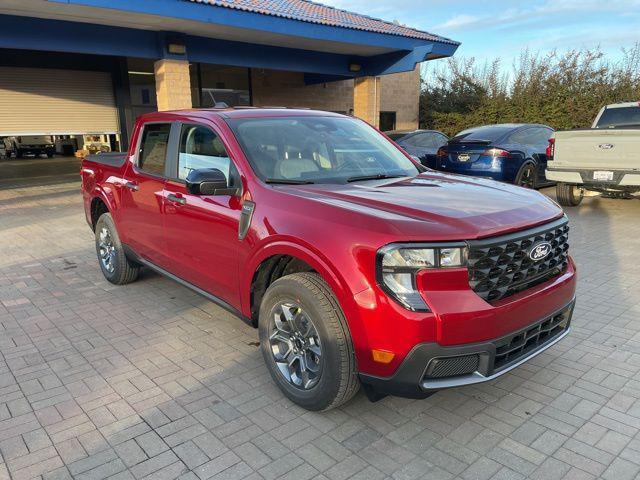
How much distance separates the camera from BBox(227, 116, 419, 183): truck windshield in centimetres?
354

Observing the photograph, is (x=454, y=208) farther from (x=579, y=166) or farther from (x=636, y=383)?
(x=579, y=166)

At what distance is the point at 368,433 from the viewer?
2.88 meters

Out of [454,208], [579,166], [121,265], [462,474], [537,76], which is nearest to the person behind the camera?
[462,474]

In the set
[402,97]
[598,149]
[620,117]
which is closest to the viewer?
[598,149]

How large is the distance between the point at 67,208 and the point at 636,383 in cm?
1076

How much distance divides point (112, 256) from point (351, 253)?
3802 mm

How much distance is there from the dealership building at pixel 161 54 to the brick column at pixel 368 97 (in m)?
0.04

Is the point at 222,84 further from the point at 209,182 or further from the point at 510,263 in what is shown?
the point at 510,263

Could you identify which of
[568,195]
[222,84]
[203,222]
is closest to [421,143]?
[568,195]

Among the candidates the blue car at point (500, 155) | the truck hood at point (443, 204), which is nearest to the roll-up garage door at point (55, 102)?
the blue car at point (500, 155)

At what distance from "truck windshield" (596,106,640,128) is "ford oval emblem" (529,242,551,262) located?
841 cm

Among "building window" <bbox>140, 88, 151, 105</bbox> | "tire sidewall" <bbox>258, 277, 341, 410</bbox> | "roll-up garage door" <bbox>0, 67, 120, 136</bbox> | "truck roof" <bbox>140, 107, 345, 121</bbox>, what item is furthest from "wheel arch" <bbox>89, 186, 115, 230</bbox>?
"building window" <bbox>140, 88, 151, 105</bbox>

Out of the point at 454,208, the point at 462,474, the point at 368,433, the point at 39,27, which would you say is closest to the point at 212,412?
the point at 368,433

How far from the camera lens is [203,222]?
3.72 metres
